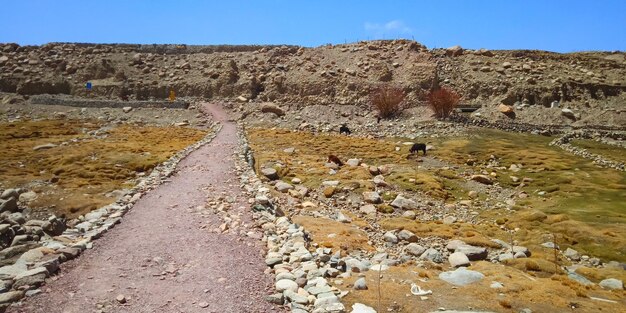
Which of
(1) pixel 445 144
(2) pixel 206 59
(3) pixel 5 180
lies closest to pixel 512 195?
(1) pixel 445 144

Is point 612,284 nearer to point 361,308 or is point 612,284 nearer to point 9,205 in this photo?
point 361,308

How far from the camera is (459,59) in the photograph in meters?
66.4

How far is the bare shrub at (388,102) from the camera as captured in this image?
2046 inches

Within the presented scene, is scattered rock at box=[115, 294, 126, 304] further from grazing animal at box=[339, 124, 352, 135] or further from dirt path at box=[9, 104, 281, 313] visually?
grazing animal at box=[339, 124, 352, 135]

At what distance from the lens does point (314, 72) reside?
6353 centimetres

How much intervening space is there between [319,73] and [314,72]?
1115mm

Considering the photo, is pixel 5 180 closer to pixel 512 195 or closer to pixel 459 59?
pixel 512 195

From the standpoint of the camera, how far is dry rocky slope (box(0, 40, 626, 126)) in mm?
57062

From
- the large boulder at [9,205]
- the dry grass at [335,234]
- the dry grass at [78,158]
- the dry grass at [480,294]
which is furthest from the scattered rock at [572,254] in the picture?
the large boulder at [9,205]

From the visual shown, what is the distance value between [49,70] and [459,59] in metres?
68.3

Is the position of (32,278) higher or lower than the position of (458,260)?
higher

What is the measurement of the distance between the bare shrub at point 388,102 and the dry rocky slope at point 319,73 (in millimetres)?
2983

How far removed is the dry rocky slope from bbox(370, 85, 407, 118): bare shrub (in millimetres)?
2983

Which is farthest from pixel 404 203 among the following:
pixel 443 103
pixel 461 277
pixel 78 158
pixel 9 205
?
pixel 443 103
